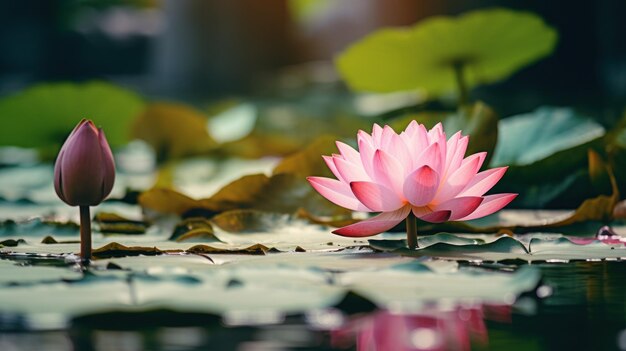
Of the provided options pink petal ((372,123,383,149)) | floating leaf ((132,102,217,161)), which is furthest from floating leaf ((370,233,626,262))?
floating leaf ((132,102,217,161))

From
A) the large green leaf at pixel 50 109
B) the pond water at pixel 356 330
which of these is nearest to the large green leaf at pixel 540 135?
the pond water at pixel 356 330

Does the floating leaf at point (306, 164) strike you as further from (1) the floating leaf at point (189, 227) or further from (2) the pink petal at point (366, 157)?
(2) the pink petal at point (366, 157)

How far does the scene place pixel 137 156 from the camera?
325cm

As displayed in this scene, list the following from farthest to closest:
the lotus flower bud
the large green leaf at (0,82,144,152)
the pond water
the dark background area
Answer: the dark background area
the large green leaf at (0,82,144,152)
the lotus flower bud
the pond water

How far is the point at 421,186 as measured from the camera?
1.10 metres

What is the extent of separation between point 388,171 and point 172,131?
5.26 feet

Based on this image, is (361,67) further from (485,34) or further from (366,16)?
(366,16)

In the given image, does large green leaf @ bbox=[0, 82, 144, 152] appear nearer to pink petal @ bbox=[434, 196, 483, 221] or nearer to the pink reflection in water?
pink petal @ bbox=[434, 196, 483, 221]

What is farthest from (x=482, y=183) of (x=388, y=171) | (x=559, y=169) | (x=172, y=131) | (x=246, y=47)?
(x=246, y=47)

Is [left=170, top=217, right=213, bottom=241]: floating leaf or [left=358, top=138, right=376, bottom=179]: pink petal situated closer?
[left=358, top=138, right=376, bottom=179]: pink petal

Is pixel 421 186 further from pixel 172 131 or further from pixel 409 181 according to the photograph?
pixel 172 131

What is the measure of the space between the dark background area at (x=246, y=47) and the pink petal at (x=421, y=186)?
1947 millimetres

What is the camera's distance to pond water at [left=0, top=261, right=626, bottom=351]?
2.37 ft

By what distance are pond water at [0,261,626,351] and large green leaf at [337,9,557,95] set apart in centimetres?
127
